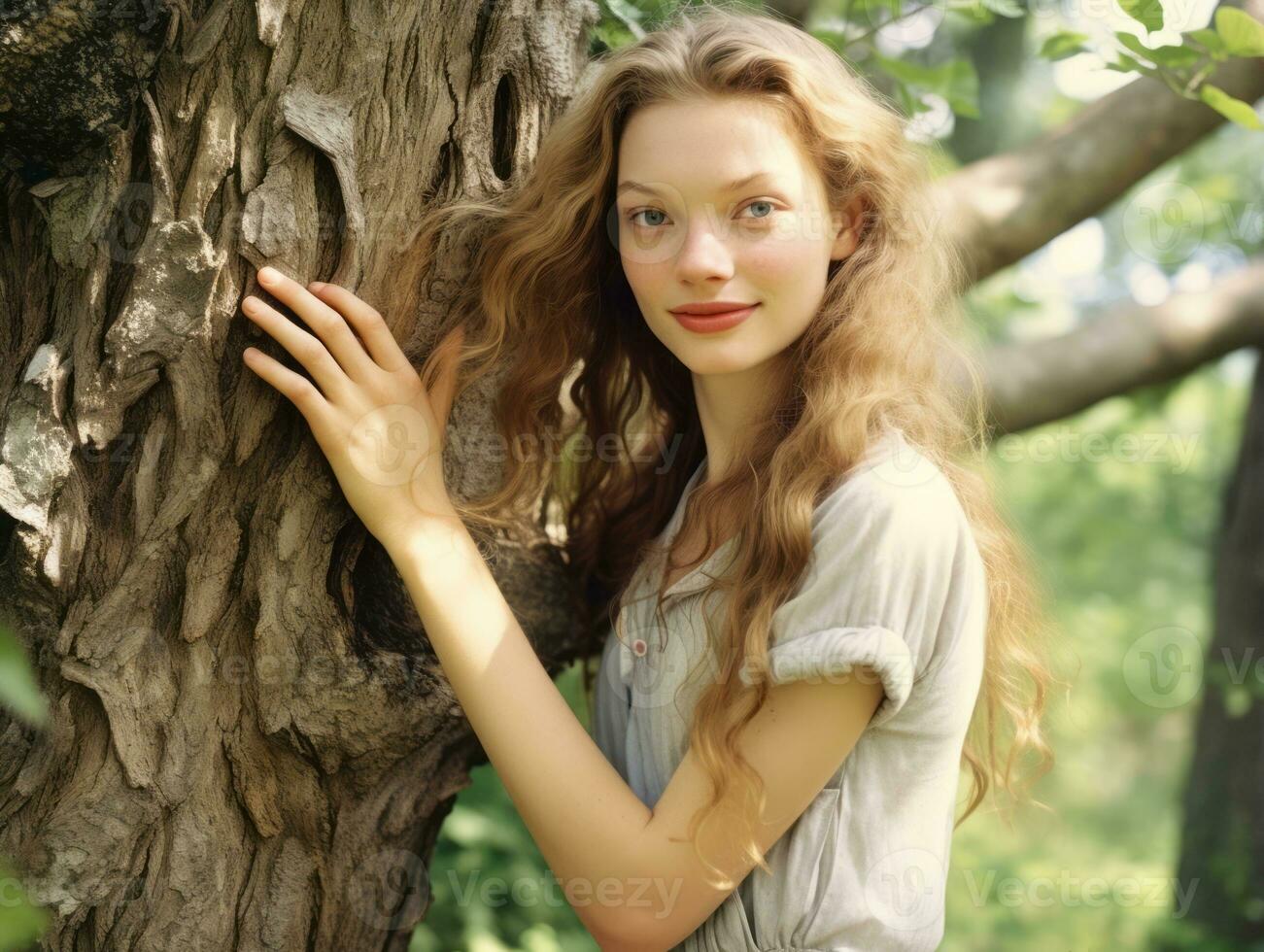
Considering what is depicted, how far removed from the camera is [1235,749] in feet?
17.1

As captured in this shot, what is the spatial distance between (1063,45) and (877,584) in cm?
122

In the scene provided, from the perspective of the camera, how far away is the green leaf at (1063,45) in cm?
220

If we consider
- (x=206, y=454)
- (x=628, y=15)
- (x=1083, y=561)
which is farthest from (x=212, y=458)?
(x=1083, y=561)

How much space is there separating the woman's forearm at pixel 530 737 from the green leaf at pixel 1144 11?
1.36 metres

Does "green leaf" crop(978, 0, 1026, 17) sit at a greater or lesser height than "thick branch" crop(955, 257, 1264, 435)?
greater

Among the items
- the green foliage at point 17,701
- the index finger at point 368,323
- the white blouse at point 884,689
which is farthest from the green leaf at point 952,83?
the green foliage at point 17,701

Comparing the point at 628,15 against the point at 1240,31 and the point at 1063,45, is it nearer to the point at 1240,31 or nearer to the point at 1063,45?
the point at 1063,45

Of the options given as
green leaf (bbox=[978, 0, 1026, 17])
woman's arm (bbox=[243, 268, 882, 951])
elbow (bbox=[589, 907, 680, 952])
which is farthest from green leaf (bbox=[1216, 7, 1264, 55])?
elbow (bbox=[589, 907, 680, 952])

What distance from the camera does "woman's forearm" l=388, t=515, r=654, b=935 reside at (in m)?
1.69

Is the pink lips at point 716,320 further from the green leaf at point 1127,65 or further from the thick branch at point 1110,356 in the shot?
the thick branch at point 1110,356

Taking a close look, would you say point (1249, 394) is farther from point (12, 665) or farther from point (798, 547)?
point (12, 665)

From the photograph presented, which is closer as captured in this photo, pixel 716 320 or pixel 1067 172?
pixel 716 320

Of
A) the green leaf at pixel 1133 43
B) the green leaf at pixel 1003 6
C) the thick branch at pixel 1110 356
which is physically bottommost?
the thick branch at pixel 1110 356

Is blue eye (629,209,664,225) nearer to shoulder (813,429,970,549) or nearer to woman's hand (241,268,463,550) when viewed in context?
woman's hand (241,268,463,550)
